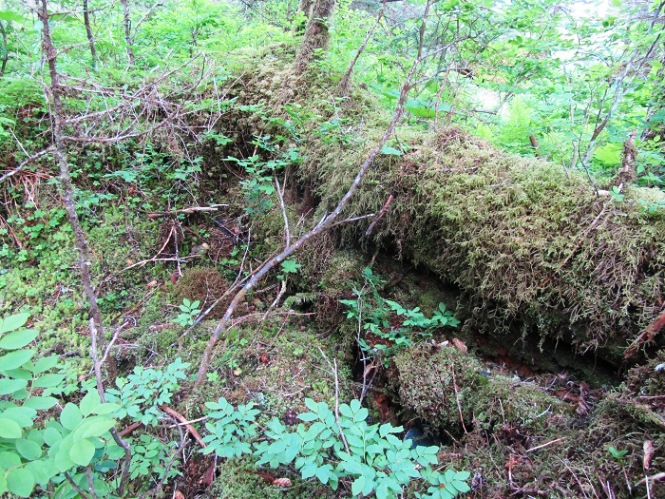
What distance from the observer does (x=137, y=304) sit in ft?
11.0

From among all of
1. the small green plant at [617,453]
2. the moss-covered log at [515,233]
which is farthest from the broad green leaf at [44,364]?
the small green plant at [617,453]

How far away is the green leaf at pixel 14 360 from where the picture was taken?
112cm

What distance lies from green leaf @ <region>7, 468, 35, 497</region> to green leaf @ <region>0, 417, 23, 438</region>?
0.14 metres

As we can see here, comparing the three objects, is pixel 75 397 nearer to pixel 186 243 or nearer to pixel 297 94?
pixel 186 243

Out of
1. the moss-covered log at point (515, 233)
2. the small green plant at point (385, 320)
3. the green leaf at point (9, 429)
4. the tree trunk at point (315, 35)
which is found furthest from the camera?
the tree trunk at point (315, 35)

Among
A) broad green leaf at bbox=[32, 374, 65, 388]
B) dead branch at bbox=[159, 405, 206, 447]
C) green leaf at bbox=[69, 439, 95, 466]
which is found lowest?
dead branch at bbox=[159, 405, 206, 447]

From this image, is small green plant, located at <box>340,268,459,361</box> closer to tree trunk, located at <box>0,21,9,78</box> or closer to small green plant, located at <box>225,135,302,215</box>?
small green plant, located at <box>225,135,302,215</box>

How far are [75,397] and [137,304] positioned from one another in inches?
36.2

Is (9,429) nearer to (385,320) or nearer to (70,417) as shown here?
(70,417)

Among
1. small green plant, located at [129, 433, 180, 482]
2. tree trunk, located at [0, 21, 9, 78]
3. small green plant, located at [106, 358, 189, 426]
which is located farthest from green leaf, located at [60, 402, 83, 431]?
tree trunk, located at [0, 21, 9, 78]

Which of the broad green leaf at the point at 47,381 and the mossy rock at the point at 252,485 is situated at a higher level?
the broad green leaf at the point at 47,381

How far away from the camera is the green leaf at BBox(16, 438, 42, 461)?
3.56 feet

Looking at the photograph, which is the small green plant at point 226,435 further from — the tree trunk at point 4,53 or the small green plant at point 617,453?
the tree trunk at point 4,53

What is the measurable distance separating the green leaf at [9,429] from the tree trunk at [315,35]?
4085 millimetres
